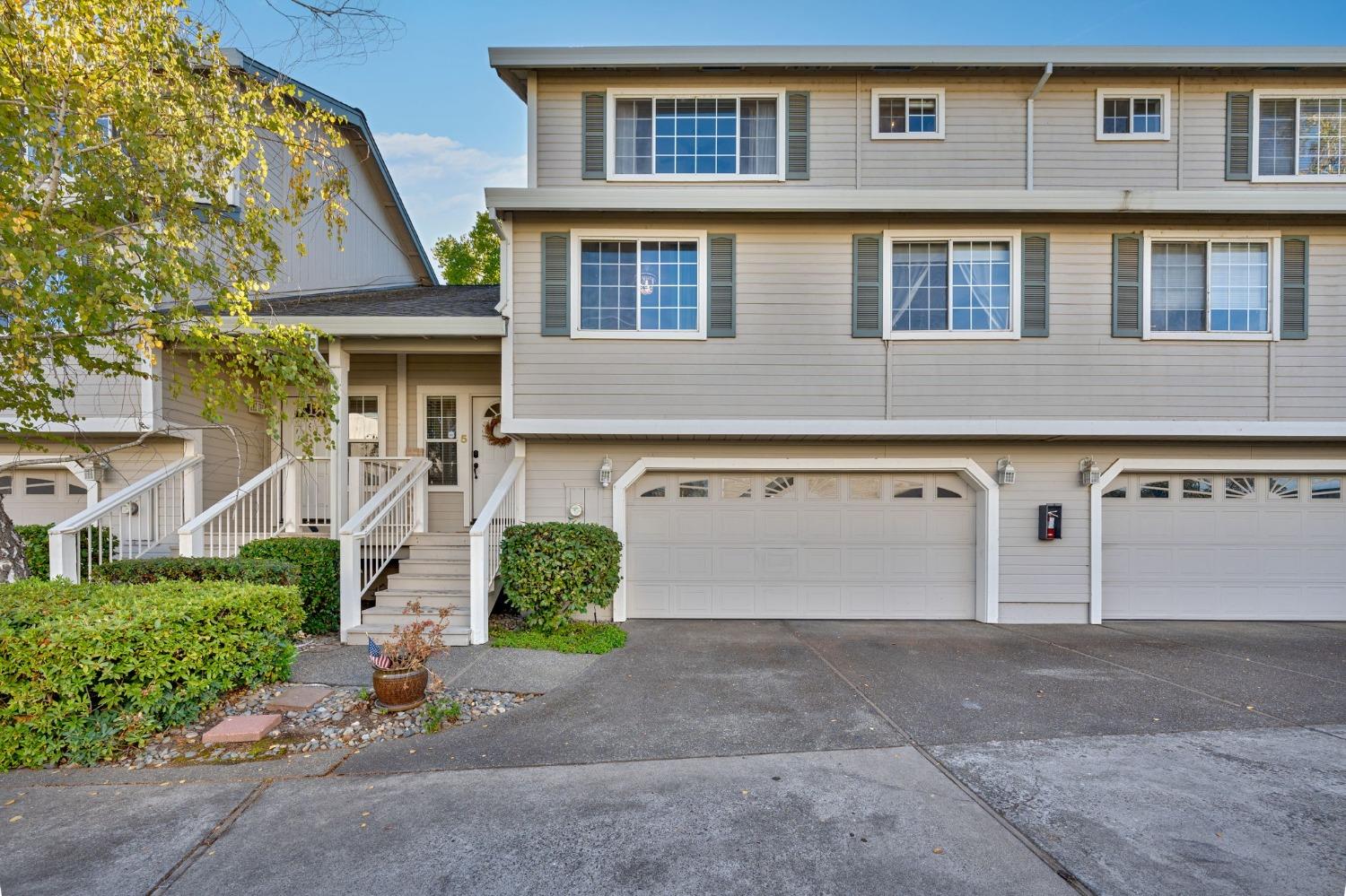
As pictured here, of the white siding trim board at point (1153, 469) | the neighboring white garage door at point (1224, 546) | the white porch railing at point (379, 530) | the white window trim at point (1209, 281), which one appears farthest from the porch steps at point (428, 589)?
the white window trim at point (1209, 281)

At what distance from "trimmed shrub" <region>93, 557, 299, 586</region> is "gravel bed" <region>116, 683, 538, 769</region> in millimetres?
1397

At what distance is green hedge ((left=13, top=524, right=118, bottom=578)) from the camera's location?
6.49m

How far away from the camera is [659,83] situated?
7383 millimetres

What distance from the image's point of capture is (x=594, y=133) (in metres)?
7.38

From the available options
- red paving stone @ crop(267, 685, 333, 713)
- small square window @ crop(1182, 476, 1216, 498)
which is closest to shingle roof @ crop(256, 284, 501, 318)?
red paving stone @ crop(267, 685, 333, 713)

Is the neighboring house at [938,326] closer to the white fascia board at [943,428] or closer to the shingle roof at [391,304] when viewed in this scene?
the white fascia board at [943,428]

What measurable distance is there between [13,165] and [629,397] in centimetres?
507

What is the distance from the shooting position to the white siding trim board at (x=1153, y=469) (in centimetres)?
736

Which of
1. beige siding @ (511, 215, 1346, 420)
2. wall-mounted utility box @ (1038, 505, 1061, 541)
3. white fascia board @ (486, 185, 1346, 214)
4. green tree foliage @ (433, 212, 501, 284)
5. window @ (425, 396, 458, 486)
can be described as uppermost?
green tree foliage @ (433, 212, 501, 284)

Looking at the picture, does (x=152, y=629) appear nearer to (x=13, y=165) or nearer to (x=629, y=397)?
(x=13, y=165)

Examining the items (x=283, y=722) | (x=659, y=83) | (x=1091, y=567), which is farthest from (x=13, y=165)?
(x=1091, y=567)

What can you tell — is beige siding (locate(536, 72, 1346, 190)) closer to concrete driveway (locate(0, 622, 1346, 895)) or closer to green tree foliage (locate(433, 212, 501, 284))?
concrete driveway (locate(0, 622, 1346, 895))

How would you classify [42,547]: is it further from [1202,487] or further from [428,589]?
[1202,487]

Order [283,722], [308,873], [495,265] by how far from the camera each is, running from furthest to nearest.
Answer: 1. [495,265]
2. [283,722]
3. [308,873]
